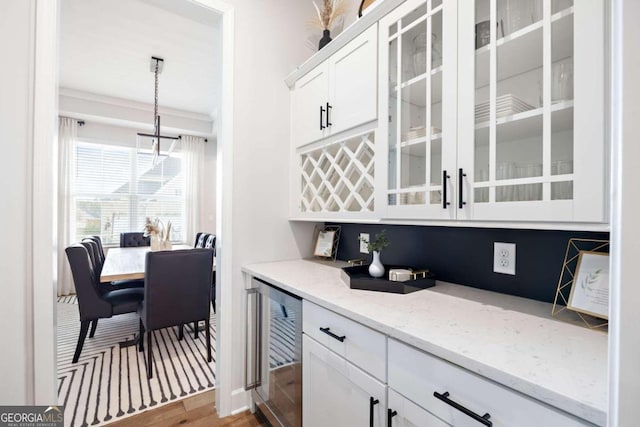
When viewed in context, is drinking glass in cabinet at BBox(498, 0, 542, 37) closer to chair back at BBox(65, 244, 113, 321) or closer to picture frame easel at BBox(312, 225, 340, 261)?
picture frame easel at BBox(312, 225, 340, 261)

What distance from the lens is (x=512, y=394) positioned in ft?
2.07

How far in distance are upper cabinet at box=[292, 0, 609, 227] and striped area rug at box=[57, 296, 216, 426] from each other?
6.02 ft

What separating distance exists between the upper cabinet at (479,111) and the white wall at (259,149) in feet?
1.94

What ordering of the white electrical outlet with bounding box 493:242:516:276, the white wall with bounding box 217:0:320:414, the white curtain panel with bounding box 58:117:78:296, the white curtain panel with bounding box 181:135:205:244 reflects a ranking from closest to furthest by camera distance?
the white electrical outlet with bounding box 493:242:516:276 < the white wall with bounding box 217:0:320:414 < the white curtain panel with bounding box 58:117:78:296 < the white curtain panel with bounding box 181:135:205:244

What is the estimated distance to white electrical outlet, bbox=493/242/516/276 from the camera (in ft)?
3.88

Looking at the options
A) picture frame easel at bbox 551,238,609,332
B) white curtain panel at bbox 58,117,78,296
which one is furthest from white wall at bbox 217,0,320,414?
white curtain panel at bbox 58,117,78,296

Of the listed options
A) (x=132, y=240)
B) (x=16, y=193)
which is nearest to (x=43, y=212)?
(x=16, y=193)

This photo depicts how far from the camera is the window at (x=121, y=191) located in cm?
459

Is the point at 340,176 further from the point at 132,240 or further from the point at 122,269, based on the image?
the point at 132,240

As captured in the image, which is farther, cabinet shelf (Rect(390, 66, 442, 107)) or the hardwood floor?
the hardwood floor

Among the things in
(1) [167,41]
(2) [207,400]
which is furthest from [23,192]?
(1) [167,41]

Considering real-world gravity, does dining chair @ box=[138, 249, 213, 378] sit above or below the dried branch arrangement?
below

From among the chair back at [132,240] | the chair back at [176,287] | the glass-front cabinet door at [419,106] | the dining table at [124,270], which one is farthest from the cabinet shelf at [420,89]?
the chair back at [132,240]

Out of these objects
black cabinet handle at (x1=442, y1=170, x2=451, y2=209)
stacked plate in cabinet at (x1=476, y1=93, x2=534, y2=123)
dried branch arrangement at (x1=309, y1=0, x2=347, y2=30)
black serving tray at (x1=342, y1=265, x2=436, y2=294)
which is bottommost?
black serving tray at (x1=342, y1=265, x2=436, y2=294)
